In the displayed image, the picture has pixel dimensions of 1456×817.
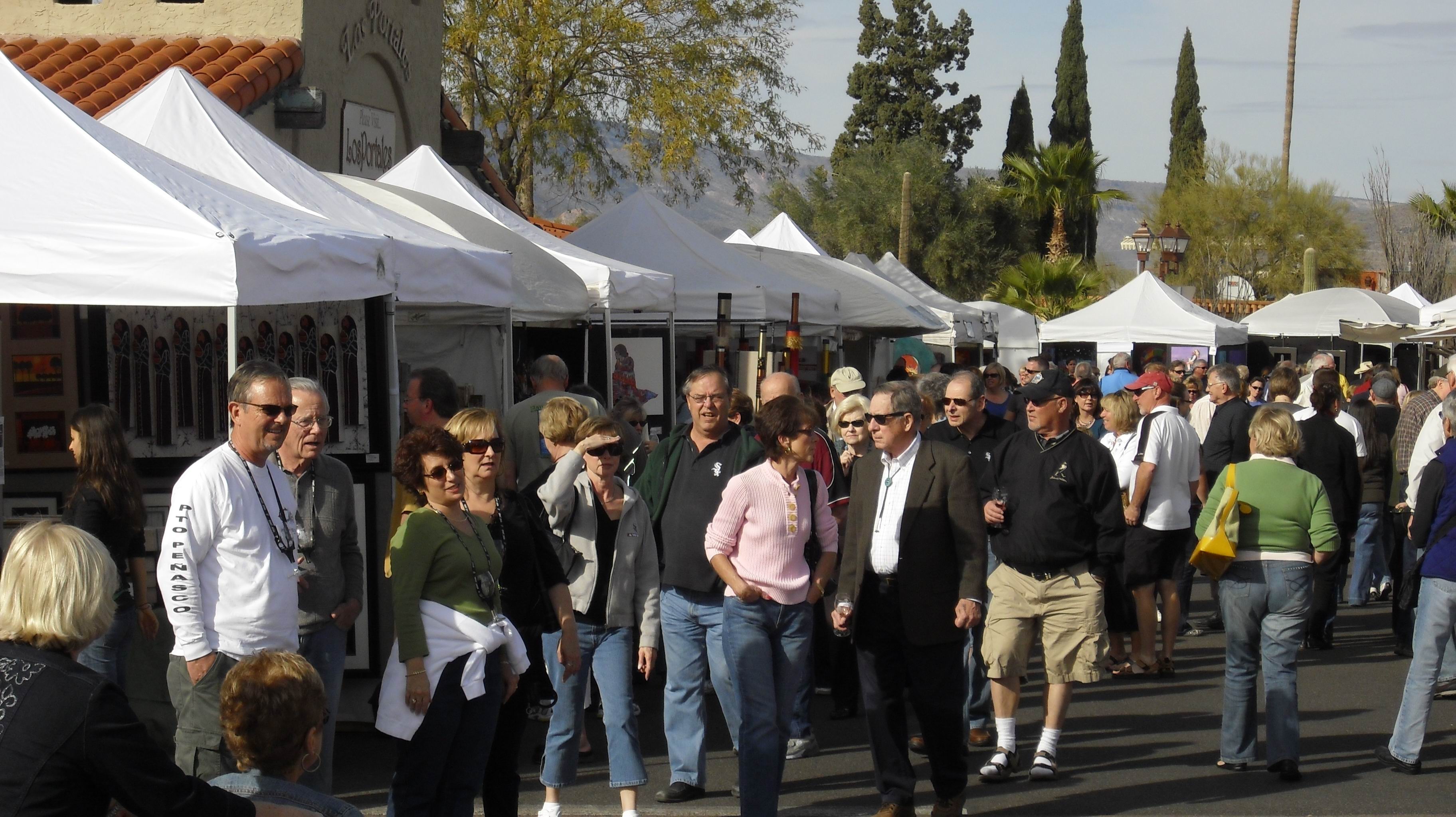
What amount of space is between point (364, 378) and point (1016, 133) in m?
53.7

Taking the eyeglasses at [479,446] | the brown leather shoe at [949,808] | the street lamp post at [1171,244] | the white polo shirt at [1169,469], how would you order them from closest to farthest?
1. the eyeglasses at [479,446]
2. the brown leather shoe at [949,808]
3. the white polo shirt at [1169,469]
4. the street lamp post at [1171,244]

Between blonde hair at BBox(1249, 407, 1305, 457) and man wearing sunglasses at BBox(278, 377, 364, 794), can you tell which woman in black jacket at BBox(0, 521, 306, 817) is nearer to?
man wearing sunglasses at BBox(278, 377, 364, 794)

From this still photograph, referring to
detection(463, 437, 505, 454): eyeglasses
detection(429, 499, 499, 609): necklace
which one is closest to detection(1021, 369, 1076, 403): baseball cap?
detection(463, 437, 505, 454): eyeglasses

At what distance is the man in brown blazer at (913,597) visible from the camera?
237 inches

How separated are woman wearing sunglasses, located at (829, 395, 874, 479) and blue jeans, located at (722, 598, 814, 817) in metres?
1.14

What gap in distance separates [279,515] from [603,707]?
1.88 metres

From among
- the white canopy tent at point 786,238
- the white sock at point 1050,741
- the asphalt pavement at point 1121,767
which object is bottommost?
the asphalt pavement at point 1121,767

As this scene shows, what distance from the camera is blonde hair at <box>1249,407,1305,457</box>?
6.91 m

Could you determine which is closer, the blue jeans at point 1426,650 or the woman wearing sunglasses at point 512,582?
the woman wearing sunglasses at point 512,582

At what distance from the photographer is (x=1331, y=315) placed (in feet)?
85.1

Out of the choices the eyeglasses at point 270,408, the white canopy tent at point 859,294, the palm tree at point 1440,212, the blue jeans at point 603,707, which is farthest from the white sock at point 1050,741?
the palm tree at point 1440,212

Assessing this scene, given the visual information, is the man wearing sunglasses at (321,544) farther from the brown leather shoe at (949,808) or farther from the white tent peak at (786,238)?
the white tent peak at (786,238)

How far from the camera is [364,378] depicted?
25.3 feet

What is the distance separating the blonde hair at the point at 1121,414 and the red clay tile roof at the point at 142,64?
8187mm
